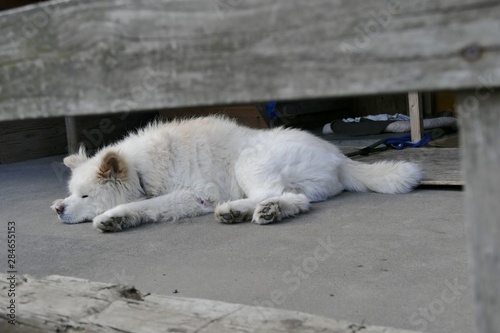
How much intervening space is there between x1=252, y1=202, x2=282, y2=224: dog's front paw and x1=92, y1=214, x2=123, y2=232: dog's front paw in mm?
971

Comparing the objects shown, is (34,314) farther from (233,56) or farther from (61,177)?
(61,177)

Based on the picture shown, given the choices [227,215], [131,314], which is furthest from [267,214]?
[131,314]

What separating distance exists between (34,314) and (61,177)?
16.5 feet

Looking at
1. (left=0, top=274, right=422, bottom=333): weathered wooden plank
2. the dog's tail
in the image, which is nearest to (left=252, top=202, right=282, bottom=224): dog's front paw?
the dog's tail

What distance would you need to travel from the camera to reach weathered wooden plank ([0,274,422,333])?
169 centimetres

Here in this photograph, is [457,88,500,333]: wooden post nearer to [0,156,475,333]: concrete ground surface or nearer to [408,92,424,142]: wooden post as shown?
[0,156,475,333]: concrete ground surface

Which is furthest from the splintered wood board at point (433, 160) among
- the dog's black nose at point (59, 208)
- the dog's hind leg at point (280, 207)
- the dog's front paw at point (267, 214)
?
the dog's black nose at point (59, 208)

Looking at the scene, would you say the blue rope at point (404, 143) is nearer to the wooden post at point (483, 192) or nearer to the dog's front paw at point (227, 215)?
the dog's front paw at point (227, 215)


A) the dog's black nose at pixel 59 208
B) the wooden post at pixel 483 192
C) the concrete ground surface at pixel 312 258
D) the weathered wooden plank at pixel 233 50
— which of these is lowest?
the concrete ground surface at pixel 312 258

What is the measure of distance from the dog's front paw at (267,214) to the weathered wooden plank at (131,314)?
189 centimetres

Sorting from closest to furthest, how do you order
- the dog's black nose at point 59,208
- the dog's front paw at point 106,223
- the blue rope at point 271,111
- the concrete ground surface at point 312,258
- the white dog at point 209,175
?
1. the concrete ground surface at point 312,258
2. the dog's front paw at point 106,223
3. the white dog at point 209,175
4. the dog's black nose at point 59,208
5. the blue rope at point 271,111

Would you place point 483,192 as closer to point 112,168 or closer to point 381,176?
point 381,176

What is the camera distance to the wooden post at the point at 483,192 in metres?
0.84

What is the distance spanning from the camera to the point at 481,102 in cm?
84
